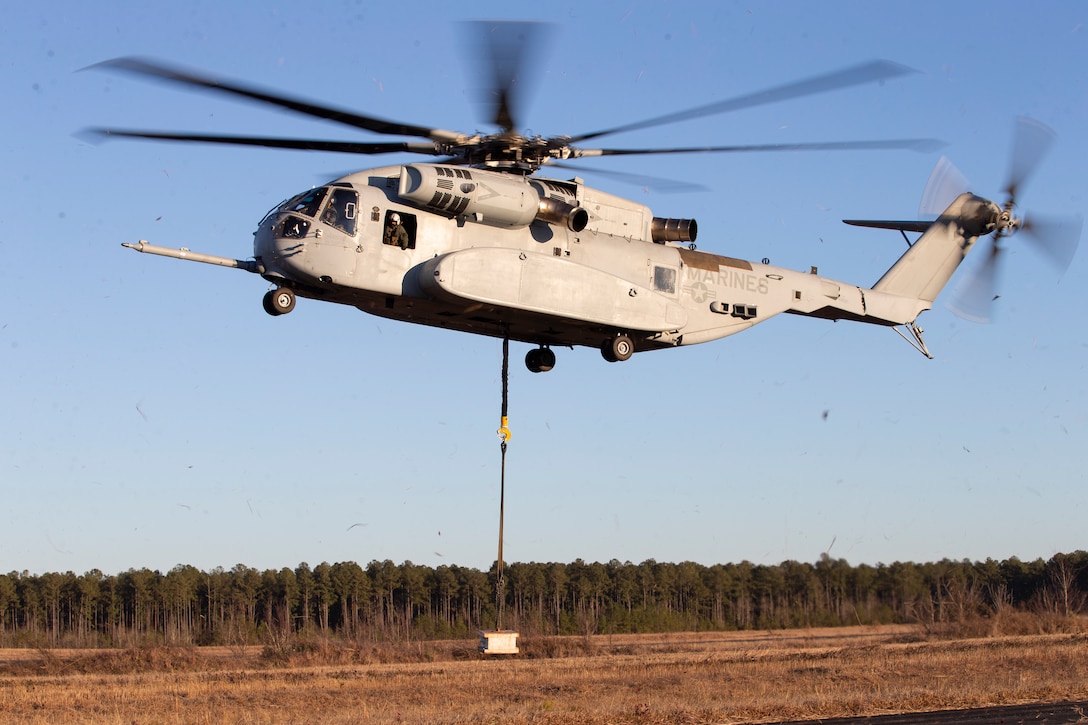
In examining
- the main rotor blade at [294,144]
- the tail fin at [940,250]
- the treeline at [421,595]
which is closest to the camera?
the main rotor blade at [294,144]

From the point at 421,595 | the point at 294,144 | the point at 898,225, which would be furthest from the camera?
the point at 421,595

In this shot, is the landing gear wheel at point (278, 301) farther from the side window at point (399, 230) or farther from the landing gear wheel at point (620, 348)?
the landing gear wheel at point (620, 348)

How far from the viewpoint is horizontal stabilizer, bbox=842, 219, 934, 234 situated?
26625mm

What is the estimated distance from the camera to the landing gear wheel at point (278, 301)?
19906 millimetres

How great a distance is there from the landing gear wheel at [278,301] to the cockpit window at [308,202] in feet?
4.34

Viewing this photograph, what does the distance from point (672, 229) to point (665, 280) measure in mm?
1094

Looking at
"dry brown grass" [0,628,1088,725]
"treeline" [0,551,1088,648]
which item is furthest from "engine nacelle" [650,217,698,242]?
"treeline" [0,551,1088,648]

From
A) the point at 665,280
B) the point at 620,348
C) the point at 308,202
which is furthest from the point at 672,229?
the point at 308,202

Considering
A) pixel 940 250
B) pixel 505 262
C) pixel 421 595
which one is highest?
pixel 940 250

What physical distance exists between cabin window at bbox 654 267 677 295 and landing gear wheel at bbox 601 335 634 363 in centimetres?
117

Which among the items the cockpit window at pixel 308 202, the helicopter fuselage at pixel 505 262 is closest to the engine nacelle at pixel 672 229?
the helicopter fuselage at pixel 505 262

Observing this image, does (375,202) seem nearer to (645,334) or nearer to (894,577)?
(645,334)

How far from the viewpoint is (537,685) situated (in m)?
22.8

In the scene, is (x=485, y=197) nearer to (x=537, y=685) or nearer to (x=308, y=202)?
(x=308, y=202)
